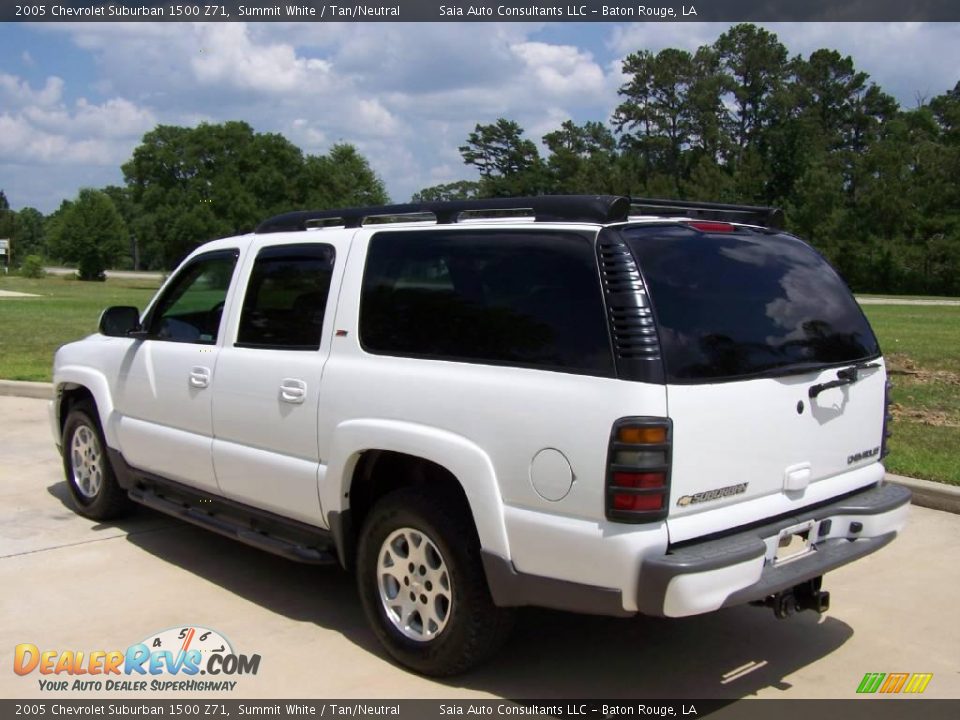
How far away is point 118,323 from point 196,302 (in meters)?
0.58

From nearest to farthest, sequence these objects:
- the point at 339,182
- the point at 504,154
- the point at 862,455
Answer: the point at 862,455 → the point at 504,154 → the point at 339,182

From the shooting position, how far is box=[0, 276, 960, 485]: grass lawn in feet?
25.1

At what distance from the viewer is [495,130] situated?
135 ft

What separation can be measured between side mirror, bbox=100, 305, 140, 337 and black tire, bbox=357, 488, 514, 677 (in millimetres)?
2415

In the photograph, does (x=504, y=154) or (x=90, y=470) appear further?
(x=504, y=154)

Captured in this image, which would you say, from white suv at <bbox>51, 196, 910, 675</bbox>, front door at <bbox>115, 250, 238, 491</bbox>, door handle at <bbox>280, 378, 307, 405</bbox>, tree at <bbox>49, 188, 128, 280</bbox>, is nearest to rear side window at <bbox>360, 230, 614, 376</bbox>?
white suv at <bbox>51, 196, 910, 675</bbox>

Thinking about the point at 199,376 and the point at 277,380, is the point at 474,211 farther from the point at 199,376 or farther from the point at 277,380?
the point at 199,376

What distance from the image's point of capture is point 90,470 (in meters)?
6.57

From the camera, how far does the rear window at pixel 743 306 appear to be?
3670mm

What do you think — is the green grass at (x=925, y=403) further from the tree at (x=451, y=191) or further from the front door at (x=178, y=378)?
the tree at (x=451, y=191)

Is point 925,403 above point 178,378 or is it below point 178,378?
below

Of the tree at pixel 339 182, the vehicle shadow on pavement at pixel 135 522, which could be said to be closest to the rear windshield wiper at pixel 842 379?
the vehicle shadow on pavement at pixel 135 522

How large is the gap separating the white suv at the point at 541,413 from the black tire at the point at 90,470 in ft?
4.39

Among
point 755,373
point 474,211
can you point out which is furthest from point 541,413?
point 474,211
